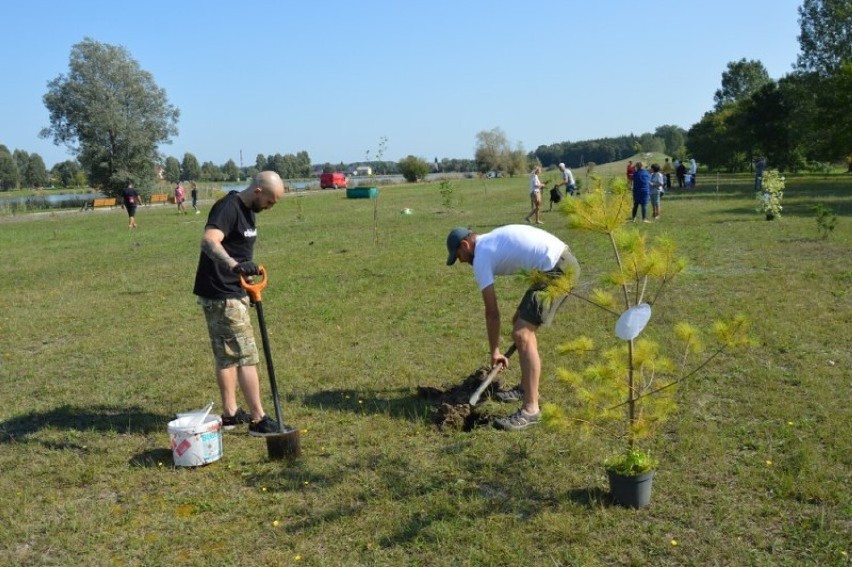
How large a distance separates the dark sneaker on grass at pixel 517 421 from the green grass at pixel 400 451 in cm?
9

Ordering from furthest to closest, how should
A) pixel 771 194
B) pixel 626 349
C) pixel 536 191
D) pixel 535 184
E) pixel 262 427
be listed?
pixel 535 184
pixel 536 191
pixel 771 194
pixel 262 427
pixel 626 349

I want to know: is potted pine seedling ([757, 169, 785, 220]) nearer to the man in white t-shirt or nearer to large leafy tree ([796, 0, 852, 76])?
the man in white t-shirt

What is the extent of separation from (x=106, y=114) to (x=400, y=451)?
165ft

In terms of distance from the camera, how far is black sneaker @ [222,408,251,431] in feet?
17.5

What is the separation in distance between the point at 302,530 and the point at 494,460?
4.61 feet

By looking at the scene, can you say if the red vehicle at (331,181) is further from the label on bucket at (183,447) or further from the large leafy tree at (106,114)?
the label on bucket at (183,447)

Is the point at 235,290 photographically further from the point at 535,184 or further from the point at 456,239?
the point at 535,184

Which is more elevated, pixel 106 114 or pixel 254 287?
pixel 106 114

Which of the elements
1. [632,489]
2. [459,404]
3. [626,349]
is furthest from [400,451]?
[626,349]

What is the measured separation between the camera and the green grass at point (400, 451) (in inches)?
142

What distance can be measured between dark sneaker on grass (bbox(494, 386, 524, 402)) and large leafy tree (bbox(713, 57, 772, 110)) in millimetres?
82655

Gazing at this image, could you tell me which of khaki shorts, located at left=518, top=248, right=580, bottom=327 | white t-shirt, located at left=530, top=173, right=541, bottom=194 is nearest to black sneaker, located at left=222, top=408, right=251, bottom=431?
khaki shorts, located at left=518, top=248, right=580, bottom=327

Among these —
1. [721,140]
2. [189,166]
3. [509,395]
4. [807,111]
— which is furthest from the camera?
[189,166]

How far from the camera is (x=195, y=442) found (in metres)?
4.56
